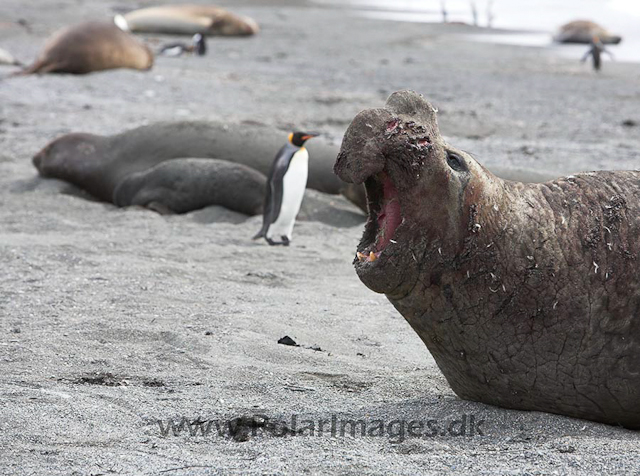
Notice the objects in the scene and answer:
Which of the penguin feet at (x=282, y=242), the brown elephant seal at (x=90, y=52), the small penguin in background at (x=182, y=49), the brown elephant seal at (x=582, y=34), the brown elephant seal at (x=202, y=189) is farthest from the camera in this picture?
the brown elephant seal at (x=582, y=34)

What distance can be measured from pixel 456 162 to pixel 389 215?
0.26m

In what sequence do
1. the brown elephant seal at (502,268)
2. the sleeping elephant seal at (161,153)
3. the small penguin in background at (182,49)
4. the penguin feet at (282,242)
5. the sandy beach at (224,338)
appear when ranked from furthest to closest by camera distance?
the small penguin in background at (182,49), the sleeping elephant seal at (161,153), the penguin feet at (282,242), the brown elephant seal at (502,268), the sandy beach at (224,338)

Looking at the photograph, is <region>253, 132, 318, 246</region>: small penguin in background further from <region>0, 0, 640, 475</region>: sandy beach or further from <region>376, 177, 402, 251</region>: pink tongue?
<region>376, 177, 402, 251</region>: pink tongue

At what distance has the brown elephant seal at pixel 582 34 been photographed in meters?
23.7

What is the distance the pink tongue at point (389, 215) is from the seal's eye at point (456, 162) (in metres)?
0.20

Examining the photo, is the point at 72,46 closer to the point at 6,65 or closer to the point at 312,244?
the point at 6,65

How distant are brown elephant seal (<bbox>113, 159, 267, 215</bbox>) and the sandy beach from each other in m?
0.16

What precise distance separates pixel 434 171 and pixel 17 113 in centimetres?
874

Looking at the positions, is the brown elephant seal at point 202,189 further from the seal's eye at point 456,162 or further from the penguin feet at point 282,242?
the seal's eye at point 456,162

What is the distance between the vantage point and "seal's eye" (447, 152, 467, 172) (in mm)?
2955

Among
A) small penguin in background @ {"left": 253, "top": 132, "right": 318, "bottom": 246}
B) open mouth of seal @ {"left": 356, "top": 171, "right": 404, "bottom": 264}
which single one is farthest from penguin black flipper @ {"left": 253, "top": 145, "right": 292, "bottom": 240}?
open mouth of seal @ {"left": 356, "top": 171, "right": 404, "bottom": 264}

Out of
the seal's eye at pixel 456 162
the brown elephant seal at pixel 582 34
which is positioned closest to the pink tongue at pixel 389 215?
the seal's eye at pixel 456 162

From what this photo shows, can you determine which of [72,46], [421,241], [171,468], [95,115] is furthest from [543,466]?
[72,46]

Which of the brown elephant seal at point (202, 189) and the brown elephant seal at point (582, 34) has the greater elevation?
the brown elephant seal at point (582, 34)
